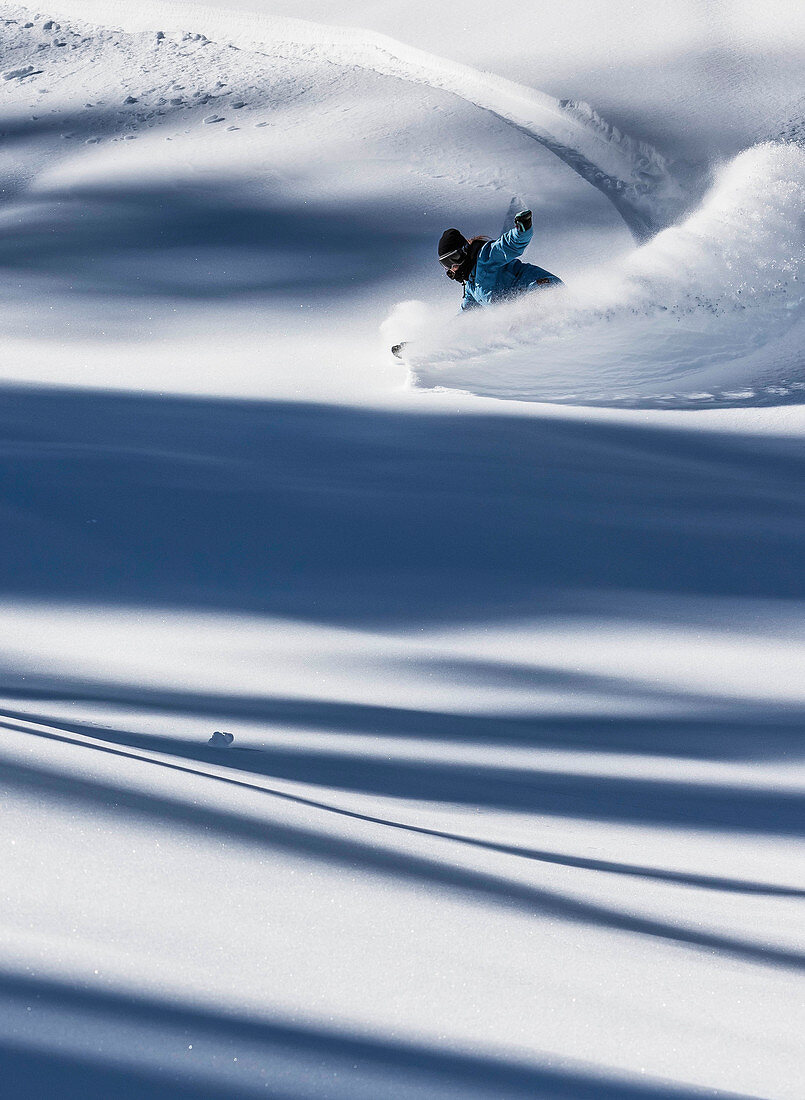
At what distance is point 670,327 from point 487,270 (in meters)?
0.96

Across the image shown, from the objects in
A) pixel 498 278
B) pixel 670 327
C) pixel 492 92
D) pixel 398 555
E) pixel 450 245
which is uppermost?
pixel 492 92

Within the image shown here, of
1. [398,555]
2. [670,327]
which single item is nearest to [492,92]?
[670,327]

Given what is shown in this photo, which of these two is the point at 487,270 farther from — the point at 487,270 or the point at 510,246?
the point at 510,246

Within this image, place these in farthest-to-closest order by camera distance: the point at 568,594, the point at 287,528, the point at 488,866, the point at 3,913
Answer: the point at 287,528 < the point at 568,594 < the point at 488,866 < the point at 3,913

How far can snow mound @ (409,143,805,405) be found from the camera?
4.56 m

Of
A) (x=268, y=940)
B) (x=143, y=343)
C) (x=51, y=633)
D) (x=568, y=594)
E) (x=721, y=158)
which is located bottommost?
(x=268, y=940)

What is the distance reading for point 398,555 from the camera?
3.08 m

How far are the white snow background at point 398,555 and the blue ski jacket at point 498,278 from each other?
0.13 meters

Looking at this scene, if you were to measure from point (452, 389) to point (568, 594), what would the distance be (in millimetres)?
1910

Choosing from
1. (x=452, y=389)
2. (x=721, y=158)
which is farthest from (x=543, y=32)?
(x=452, y=389)

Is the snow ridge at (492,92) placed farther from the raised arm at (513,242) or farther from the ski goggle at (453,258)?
the ski goggle at (453,258)

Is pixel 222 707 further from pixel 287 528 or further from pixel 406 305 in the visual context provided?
pixel 406 305

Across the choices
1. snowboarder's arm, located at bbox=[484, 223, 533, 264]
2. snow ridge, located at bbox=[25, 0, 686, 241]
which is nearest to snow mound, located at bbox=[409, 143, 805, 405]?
snowboarder's arm, located at bbox=[484, 223, 533, 264]

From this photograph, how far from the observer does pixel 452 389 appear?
4.56m
